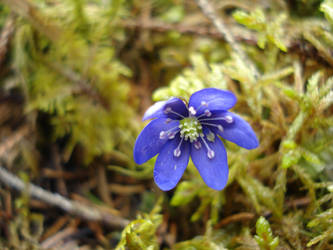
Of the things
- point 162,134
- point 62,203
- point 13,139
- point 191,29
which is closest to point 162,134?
point 162,134

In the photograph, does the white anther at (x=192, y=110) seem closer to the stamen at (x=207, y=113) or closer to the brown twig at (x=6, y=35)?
the stamen at (x=207, y=113)

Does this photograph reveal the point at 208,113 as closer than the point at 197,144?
Yes

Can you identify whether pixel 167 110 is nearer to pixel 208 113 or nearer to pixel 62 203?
pixel 208 113

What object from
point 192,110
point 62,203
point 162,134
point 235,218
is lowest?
point 62,203

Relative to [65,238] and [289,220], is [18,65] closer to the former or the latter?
[65,238]

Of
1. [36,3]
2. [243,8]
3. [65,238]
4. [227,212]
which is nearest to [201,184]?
[227,212]

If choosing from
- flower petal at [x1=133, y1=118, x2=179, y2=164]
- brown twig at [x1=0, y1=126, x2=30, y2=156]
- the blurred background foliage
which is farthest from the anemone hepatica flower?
brown twig at [x1=0, y1=126, x2=30, y2=156]
